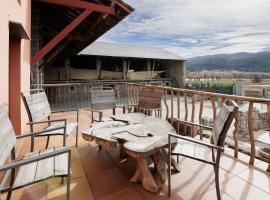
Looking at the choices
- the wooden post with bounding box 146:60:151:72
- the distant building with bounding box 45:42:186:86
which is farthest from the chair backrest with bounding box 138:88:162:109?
the wooden post with bounding box 146:60:151:72

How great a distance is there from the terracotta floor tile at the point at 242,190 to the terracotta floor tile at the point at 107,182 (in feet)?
3.64

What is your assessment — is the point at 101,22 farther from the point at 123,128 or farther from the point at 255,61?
the point at 255,61

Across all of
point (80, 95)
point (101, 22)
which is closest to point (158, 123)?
point (101, 22)

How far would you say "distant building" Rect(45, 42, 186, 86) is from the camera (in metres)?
13.6

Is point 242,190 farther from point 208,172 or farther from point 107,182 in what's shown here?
point 107,182

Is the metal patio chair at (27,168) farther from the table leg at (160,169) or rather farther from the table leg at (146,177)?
the table leg at (160,169)

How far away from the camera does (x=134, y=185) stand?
2.10 m

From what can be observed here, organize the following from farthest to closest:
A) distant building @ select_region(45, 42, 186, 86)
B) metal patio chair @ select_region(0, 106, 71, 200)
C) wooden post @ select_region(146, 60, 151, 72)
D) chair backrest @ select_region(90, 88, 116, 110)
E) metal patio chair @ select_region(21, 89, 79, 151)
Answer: wooden post @ select_region(146, 60, 151, 72), distant building @ select_region(45, 42, 186, 86), chair backrest @ select_region(90, 88, 116, 110), metal patio chair @ select_region(21, 89, 79, 151), metal patio chair @ select_region(0, 106, 71, 200)

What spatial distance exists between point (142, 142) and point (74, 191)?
3.09ft

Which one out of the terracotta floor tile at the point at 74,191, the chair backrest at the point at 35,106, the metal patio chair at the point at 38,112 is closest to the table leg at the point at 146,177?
the terracotta floor tile at the point at 74,191

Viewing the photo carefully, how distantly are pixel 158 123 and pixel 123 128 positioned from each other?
538 mm

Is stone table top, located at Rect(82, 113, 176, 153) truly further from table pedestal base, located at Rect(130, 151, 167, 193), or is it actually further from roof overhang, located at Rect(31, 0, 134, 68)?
roof overhang, located at Rect(31, 0, 134, 68)

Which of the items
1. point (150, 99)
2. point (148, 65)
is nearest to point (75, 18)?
point (150, 99)

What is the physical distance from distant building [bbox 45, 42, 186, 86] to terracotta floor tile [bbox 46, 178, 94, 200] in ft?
39.8
